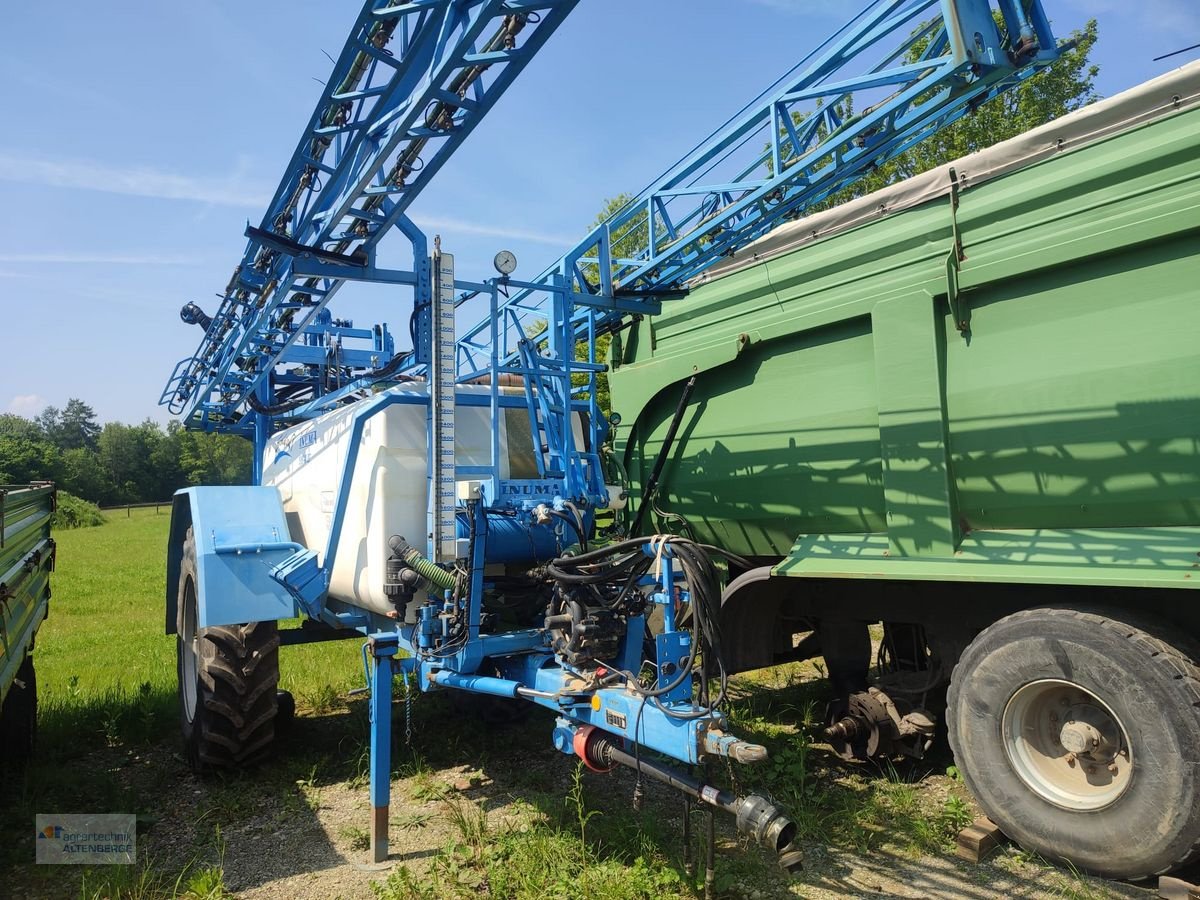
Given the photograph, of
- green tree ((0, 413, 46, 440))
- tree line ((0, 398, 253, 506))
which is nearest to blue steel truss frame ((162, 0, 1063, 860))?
tree line ((0, 398, 253, 506))

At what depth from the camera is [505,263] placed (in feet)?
15.8

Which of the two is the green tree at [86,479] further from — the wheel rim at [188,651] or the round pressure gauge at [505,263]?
the round pressure gauge at [505,263]

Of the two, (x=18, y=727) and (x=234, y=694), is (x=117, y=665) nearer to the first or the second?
(x=18, y=727)

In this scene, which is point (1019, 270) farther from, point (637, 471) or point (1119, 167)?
point (637, 471)

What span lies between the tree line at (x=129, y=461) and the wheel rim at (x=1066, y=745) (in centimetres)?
6260

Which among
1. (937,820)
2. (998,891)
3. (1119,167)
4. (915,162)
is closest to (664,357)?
(1119,167)

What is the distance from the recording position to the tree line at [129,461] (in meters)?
59.2

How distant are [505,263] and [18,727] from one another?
169 inches

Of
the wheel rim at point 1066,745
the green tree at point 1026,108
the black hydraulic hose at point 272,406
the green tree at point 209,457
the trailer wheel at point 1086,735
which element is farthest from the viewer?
the green tree at point 209,457

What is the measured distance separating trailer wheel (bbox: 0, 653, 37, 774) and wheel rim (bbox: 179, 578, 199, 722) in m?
0.88

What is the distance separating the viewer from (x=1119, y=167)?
344cm

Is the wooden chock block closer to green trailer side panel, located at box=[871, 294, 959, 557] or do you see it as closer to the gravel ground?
the gravel ground

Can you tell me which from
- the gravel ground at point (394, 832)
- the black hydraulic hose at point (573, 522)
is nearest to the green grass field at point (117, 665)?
the gravel ground at point (394, 832)

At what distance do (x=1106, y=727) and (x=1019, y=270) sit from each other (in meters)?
2.14
